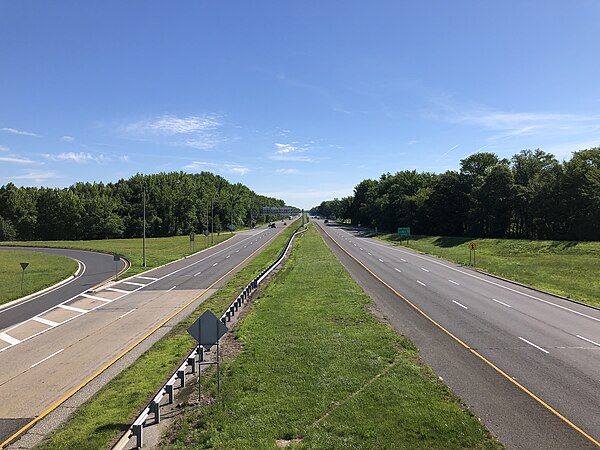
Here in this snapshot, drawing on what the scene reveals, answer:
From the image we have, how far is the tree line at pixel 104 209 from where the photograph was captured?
372ft

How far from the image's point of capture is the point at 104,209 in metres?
116

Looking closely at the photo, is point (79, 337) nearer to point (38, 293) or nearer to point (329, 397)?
point (329, 397)

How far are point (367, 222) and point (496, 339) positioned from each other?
→ 153941 mm

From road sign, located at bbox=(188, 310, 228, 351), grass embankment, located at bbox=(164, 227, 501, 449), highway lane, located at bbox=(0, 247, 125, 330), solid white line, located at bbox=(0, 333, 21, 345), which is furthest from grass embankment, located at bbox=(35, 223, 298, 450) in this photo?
highway lane, located at bbox=(0, 247, 125, 330)

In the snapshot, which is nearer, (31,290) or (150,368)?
(150,368)

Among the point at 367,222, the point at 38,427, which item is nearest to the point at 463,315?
the point at 38,427

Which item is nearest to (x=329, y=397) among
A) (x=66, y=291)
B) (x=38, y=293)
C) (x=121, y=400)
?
(x=121, y=400)

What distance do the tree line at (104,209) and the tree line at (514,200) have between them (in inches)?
2220

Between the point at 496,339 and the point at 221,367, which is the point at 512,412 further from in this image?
the point at 221,367

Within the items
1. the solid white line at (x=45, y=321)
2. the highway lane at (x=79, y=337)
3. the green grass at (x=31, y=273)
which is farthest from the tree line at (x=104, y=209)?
the solid white line at (x=45, y=321)

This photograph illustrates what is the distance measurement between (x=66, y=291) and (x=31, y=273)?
12.4 m

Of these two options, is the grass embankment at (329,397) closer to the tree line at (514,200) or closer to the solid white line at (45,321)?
the solid white line at (45,321)

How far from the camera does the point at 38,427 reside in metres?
11.0

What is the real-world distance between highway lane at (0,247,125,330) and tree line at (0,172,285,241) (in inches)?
2402
